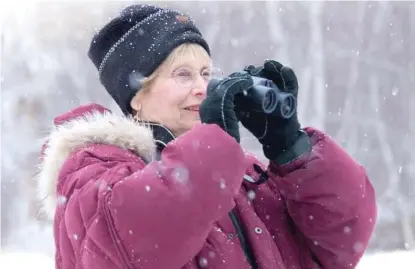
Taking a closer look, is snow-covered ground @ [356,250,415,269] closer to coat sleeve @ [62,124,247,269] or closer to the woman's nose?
the woman's nose

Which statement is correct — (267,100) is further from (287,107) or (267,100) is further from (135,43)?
(135,43)

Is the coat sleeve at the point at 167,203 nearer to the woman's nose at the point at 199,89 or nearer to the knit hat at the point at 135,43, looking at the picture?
the woman's nose at the point at 199,89

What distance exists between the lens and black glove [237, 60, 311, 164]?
1.36 metres

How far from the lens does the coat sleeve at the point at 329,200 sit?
136 cm

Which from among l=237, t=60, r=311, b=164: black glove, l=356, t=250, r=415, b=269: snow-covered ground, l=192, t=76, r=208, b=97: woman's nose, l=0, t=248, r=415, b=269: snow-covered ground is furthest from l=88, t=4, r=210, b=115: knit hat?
l=356, t=250, r=415, b=269: snow-covered ground

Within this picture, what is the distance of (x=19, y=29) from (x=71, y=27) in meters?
0.64

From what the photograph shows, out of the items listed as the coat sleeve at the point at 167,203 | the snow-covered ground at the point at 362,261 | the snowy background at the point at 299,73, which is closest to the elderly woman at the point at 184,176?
the coat sleeve at the point at 167,203

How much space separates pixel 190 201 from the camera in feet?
3.68

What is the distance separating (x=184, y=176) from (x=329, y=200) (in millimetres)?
417

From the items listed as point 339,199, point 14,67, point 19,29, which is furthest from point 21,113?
point 339,199

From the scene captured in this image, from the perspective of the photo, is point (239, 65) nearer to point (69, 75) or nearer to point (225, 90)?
point (69, 75)

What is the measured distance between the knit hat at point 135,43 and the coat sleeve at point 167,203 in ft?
1.53

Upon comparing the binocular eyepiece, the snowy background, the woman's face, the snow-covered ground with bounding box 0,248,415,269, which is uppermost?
the binocular eyepiece

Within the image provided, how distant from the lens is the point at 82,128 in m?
1.40
